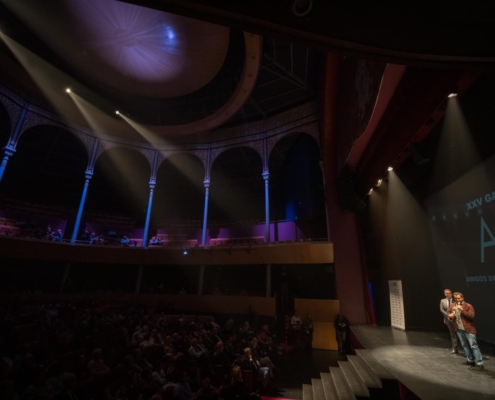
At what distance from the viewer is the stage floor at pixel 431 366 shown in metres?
3.36

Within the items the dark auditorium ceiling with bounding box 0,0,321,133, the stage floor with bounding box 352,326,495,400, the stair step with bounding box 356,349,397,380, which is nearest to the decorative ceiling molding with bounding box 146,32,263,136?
the dark auditorium ceiling with bounding box 0,0,321,133

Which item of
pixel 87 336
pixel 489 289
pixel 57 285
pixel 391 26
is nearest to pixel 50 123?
pixel 57 285

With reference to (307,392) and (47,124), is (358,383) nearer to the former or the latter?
(307,392)

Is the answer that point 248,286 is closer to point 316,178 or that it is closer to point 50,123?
point 316,178

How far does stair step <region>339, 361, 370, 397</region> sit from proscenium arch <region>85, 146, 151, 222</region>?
1679 centimetres

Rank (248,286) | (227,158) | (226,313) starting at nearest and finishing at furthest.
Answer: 1. (226,313)
2. (248,286)
3. (227,158)

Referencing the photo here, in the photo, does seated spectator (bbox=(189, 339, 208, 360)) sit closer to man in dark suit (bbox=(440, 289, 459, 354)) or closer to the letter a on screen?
man in dark suit (bbox=(440, 289, 459, 354))

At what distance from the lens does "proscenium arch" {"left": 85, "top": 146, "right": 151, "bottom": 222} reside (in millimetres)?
18312

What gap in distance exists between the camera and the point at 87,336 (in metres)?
6.95

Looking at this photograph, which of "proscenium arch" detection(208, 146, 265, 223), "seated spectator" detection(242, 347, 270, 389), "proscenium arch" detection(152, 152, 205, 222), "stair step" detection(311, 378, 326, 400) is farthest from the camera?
"proscenium arch" detection(152, 152, 205, 222)

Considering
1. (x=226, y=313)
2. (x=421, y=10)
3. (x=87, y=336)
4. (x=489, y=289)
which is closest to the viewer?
(x=421, y=10)

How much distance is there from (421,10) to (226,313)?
42.5 ft

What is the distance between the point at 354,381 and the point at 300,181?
11521mm

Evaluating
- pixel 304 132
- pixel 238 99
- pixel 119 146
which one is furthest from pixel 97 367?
pixel 119 146
